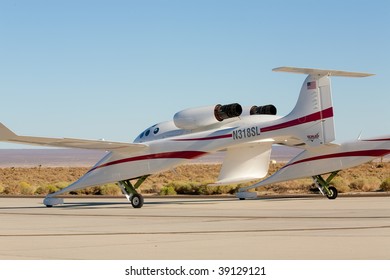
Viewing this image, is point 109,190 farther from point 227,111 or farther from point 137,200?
point 227,111

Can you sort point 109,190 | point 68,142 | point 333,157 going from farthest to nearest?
point 109,190
point 333,157
point 68,142

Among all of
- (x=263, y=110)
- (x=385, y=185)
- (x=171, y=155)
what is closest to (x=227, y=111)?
(x=263, y=110)

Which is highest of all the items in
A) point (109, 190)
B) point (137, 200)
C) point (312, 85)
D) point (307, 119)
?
point (312, 85)

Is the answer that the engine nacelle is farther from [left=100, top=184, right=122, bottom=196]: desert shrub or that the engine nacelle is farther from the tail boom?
[left=100, top=184, right=122, bottom=196]: desert shrub

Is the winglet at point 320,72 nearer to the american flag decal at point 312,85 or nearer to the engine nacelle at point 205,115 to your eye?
the american flag decal at point 312,85

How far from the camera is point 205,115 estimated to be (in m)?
33.3

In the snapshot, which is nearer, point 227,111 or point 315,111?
point 315,111

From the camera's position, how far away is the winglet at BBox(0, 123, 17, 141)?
30750 mm

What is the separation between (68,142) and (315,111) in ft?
29.2

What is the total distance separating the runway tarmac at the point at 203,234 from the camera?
Answer: 49.8ft

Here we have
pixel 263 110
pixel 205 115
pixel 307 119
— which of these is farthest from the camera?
pixel 263 110

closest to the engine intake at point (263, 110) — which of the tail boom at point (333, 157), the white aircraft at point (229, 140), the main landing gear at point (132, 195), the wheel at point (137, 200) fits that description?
the white aircraft at point (229, 140)

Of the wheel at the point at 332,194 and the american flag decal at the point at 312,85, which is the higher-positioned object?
the american flag decal at the point at 312,85
